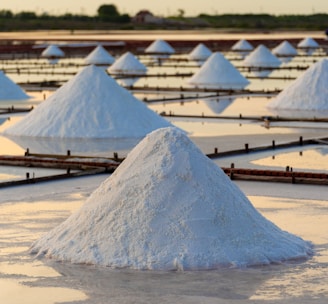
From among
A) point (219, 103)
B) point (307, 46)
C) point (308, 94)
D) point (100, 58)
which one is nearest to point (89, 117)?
point (308, 94)

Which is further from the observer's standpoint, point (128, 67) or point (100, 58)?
point (100, 58)

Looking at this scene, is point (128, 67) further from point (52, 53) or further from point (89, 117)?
point (89, 117)

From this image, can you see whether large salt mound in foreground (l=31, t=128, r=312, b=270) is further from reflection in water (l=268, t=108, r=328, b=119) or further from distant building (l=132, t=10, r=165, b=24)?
distant building (l=132, t=10, r=165, b=24)

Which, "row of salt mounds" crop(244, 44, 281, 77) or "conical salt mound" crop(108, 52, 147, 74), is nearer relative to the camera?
"conical salt mound" crop(108, 52, 147, 74)

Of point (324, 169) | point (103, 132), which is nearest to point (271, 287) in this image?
point (324, 169)

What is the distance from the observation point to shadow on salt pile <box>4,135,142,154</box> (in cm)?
1798

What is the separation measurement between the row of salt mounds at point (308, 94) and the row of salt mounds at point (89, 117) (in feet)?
20.9

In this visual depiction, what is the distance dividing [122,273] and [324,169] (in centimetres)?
698

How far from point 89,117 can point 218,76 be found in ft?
55.7

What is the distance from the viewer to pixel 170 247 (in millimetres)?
9109

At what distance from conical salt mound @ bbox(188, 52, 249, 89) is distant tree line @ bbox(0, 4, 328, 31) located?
220 ft

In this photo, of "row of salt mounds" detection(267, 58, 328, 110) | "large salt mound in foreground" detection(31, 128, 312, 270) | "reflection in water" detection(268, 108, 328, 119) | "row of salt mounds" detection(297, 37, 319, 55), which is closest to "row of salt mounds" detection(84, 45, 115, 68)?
"row of salt mounds" detection(297, 37, 319, 55)

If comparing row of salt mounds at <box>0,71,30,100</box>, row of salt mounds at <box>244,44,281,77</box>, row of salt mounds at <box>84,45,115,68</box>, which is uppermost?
row of salt mounds at <box>84,45,115,68</box>

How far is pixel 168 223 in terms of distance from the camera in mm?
9227
